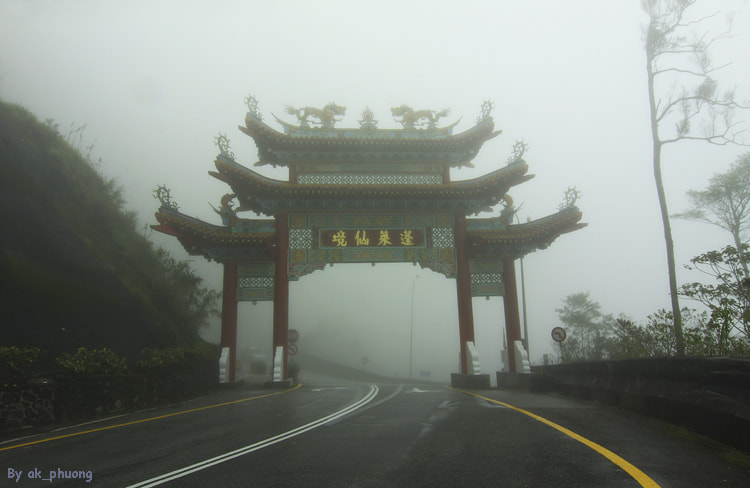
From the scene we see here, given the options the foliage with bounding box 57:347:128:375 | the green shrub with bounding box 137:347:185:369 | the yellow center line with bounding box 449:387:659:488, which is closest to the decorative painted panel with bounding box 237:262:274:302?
the green shrub with bounding box 137:347:185:369

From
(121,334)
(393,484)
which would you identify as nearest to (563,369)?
(393,484)

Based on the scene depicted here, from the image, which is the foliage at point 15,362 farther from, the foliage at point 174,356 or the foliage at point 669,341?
the foliage at point 669,341

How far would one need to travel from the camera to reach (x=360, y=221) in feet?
61.7

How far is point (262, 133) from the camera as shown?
1939 cm

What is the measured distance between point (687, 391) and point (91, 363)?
11898 millimetres

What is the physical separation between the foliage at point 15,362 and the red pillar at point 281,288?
8.66 meters

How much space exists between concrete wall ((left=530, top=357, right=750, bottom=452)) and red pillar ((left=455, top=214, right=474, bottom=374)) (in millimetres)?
7669

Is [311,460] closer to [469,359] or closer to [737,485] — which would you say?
[737,485]

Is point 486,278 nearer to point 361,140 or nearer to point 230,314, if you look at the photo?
point 361,140

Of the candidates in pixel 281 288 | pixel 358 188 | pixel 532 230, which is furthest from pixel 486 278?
pixel 281 288

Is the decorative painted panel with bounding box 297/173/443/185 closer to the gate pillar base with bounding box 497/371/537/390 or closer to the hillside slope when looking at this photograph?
the gate pillar base with bounding box 497/371/537/390

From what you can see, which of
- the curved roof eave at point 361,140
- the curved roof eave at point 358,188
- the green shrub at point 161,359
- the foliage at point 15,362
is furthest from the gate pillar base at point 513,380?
the foliage at point 15,362

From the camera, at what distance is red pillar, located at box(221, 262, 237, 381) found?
18.0 m

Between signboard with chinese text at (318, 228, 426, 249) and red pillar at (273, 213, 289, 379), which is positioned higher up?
signboard with chinese text at (318, 228, 426, 249)
